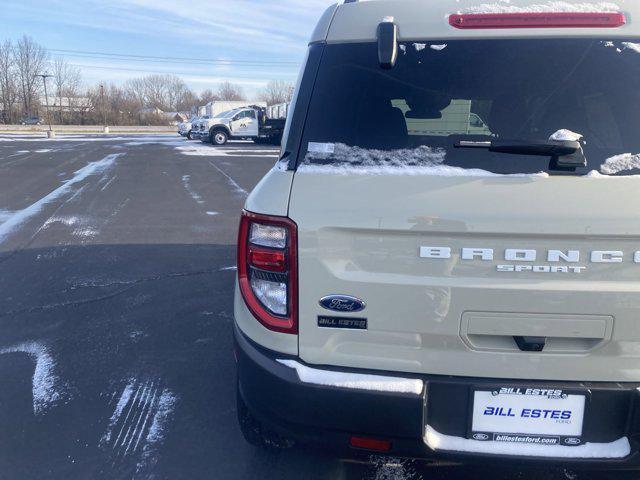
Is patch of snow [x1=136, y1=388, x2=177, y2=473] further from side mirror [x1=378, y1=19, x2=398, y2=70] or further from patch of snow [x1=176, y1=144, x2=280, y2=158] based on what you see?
patch of snow [x1=176, y1=144, x2=280, y2=158]

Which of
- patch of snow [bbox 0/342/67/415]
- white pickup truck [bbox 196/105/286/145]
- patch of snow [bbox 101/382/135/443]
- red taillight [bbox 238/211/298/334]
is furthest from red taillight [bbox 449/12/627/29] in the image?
white pickup truck [bbox 196/105/286/145]

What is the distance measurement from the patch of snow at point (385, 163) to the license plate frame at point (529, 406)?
0.78 m

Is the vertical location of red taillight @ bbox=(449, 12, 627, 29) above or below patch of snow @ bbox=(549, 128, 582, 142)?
above

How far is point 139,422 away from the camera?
310 cm

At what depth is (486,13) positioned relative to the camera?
2143mm

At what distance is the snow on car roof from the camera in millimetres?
2078

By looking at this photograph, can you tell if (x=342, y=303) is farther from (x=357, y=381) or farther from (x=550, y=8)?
(x=550, y=8)

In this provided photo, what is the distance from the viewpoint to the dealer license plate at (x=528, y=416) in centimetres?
196

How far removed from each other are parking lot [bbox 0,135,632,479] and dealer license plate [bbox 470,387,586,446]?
0.73 metres

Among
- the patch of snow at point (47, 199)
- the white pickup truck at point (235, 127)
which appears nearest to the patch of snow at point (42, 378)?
the patch of snow at point (47, 199)

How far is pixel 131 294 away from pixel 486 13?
4208 mm

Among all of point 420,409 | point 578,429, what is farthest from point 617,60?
point 420,409

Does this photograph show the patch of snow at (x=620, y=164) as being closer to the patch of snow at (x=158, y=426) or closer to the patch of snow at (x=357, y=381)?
the patch of snow at (x=357, y=381)

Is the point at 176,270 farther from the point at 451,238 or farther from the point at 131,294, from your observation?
the point at 451,238
